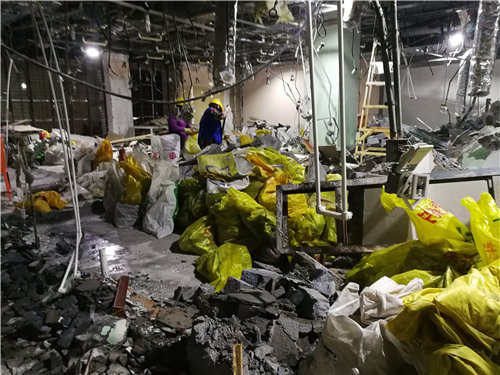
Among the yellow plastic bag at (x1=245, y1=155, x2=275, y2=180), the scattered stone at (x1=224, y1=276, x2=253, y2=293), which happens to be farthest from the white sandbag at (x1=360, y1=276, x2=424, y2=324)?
the yellow plastic bag at (x1=245, y1=155, x2=275, y2=180)

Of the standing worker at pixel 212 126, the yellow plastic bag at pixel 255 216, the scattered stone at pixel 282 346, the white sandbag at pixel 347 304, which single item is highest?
the standing worker at pixel 212 126

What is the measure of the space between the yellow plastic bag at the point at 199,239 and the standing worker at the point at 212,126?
231cm

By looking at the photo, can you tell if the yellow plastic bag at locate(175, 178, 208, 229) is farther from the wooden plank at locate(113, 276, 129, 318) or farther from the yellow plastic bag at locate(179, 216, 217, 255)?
the wooden plank at locate(113, 276, 129, 318)

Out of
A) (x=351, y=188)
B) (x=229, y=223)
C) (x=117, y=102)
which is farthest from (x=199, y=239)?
(x=117, y=102)

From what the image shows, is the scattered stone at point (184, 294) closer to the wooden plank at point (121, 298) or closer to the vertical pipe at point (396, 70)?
the wooden plank at point (121, 298)

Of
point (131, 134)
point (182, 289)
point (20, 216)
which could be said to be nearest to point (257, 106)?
point (131, 134)

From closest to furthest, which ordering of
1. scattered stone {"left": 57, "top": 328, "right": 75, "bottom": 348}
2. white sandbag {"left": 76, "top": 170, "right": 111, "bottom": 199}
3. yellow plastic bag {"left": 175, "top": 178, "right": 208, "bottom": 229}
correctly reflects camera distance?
scattered stone {"left": 57, "top": 328, "right": 75, "bottom": 348} → yellow plastic bag {"left": 175, "top": 178, "right": 208, "bottom": 229} → white sandbag {"left": 76, "top": 170, "right": 111, "bottom": 199}

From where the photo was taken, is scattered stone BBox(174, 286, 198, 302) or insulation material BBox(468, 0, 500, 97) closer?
scattered stone BBox(174, 286, 198, 302)

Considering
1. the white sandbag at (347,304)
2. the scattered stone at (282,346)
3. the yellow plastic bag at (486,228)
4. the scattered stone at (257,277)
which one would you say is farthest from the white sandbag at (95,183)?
the yellow plastic bag at (486,228)

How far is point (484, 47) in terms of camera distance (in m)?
5.02

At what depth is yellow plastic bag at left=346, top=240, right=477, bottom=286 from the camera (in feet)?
6.51

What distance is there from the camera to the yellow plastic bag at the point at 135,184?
14.5 ft

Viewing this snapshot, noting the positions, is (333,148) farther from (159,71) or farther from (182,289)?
(159,71)

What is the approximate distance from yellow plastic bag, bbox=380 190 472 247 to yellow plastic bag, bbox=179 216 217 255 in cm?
197
